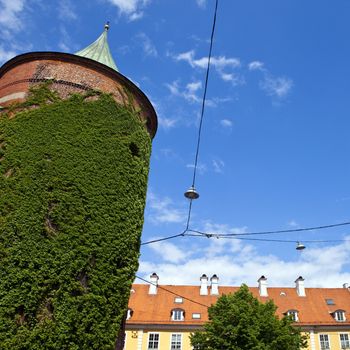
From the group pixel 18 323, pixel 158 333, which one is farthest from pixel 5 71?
pixel 158 333

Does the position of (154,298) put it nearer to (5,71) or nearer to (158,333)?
(158,333)

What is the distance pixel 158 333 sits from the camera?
34.1 meters

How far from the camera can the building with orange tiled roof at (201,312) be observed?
3375 centimetres

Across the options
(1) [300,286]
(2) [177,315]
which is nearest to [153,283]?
(2) [177,315]

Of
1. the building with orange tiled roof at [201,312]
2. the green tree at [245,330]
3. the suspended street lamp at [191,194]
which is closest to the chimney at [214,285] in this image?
the building with orange tiled roof at [201,312]

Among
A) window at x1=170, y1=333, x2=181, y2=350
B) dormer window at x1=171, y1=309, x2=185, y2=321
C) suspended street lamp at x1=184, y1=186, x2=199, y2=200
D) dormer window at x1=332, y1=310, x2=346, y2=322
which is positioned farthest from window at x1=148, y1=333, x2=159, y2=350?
suspended street lamp at x1=184, y1=186, x2=199, y2=200

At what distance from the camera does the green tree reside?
23.4 meters

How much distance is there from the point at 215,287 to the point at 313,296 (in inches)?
359

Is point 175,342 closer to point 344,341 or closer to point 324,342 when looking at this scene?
point 324,342

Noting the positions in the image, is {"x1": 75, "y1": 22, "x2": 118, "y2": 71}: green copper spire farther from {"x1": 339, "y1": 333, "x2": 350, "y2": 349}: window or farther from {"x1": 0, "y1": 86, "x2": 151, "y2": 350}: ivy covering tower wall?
{"x1": 339, "y1": 333, "x2": 350, "y2": 349}: window

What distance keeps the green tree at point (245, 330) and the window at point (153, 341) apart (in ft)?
31.5

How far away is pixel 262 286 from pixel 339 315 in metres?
7.27

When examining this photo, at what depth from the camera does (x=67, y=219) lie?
36.0 ft

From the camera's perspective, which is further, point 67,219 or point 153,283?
point 153,283
